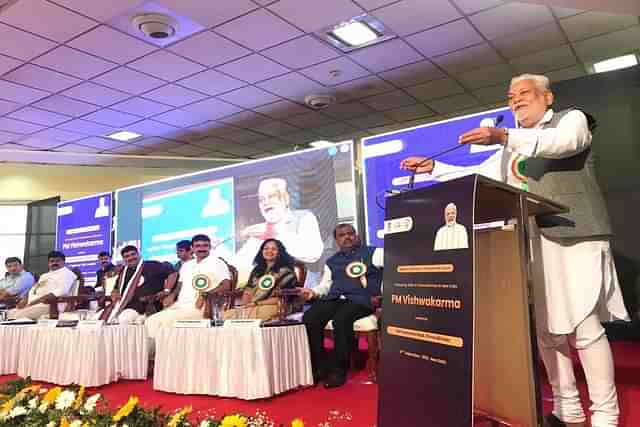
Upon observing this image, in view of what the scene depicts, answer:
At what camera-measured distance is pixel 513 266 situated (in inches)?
60.1

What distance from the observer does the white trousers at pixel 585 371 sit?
1511mm

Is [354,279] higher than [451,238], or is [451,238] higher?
[451,238]

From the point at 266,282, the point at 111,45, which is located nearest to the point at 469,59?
the point at 266,282

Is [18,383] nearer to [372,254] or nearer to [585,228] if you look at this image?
[372,254]

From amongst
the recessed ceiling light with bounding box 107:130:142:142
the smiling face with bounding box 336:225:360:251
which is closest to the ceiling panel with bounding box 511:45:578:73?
the smiling face with bounding box 336:225:360:251

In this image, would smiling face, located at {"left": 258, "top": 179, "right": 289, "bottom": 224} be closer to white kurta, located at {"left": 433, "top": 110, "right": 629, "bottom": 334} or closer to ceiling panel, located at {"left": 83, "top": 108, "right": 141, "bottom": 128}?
ceiling panel, located at {"left": 83, "top": 108, "right": 141, "bottom": 128}

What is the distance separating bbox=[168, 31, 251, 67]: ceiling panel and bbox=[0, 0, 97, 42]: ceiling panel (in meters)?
0.76

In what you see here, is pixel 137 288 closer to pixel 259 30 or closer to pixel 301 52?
pixel 259 30

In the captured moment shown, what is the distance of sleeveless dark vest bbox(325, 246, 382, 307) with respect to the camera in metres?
3.36

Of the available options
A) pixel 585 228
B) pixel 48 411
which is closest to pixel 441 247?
pixel 585 228

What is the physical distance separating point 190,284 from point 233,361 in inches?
62.2

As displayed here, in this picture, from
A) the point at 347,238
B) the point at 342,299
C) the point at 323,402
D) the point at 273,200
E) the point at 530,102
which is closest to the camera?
the point at 530,102

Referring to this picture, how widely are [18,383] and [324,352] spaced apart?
5.64 feet

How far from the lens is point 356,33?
13.9ft
